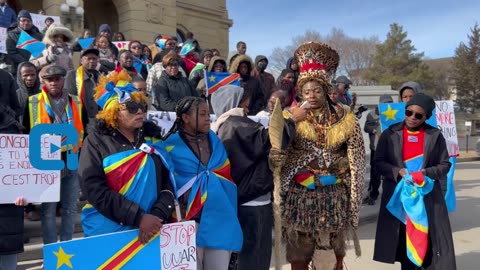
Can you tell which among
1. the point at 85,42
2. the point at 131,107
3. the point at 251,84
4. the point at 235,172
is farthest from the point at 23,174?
the point at 85,42

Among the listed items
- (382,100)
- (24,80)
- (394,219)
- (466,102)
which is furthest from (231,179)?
(466,102)

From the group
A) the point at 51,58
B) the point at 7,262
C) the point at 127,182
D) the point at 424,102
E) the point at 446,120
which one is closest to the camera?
the point at 127,182

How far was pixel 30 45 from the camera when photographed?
7996 millimetres

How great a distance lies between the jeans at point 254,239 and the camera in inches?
147

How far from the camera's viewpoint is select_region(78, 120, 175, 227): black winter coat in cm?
298

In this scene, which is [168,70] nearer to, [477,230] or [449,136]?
[449,136]

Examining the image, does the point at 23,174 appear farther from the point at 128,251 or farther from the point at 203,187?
the point at 203,187

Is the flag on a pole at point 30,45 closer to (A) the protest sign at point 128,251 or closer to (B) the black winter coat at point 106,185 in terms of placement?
(B) the black winter coat at point 106,185

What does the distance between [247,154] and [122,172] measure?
3.55 ft

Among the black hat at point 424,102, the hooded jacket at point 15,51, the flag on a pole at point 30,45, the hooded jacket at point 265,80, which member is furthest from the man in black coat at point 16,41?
the black hat at point 424,102

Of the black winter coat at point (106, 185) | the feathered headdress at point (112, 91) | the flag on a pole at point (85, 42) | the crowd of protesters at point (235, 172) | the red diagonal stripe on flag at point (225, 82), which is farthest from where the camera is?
the flag on a pole at point (85, 42)

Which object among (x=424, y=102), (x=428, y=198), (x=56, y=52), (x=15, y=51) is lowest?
(x=428, y=198)

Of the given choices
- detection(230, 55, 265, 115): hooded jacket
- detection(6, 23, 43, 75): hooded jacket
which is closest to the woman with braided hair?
detection(230, 55, 265, 115): hooded jacket

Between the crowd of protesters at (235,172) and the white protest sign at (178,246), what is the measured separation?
0.12 m
